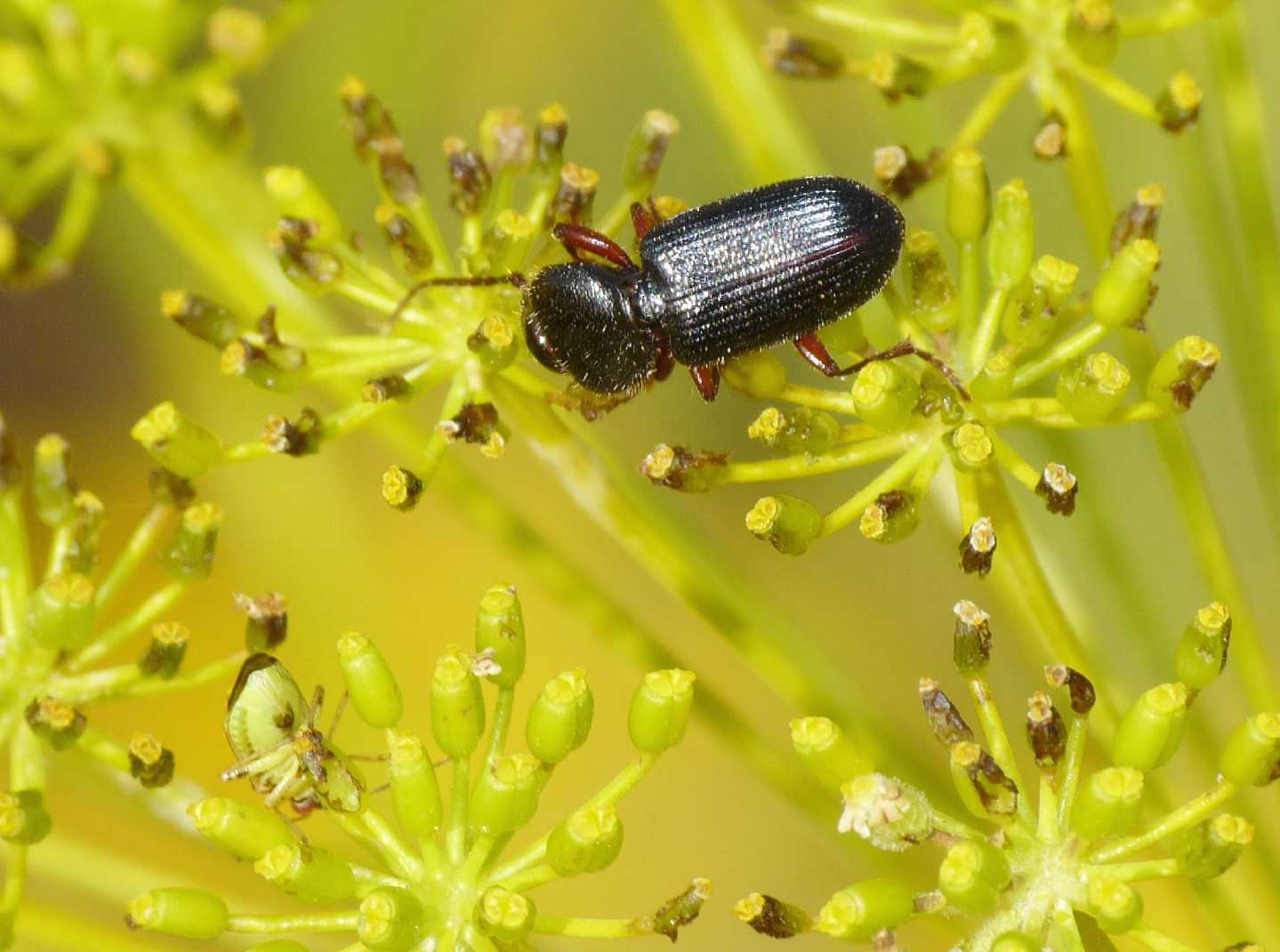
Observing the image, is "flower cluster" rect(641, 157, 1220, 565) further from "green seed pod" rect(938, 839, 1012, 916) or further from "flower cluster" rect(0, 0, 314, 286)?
"flower cluster" rect(0, 0, 314, 286)

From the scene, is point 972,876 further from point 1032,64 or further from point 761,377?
point 1032,64

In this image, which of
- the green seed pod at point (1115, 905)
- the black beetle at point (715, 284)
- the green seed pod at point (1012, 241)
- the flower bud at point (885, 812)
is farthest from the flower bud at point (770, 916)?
the green seed pod at point (1012, 241)

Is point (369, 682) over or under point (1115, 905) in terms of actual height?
over

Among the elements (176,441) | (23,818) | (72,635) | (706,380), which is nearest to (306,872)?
(23,818)

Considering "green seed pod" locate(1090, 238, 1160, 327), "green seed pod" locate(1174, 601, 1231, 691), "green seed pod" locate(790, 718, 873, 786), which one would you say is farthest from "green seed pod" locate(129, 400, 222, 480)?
"green seed pod" locate(1174, 601, 1231, 691)

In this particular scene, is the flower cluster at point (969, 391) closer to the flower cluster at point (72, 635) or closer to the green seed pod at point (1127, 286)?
the green seed pod at point (1127, 286)

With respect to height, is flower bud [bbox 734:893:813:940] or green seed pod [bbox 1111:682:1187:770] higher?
green seed pod [bbox 1111:682:1187:770]
